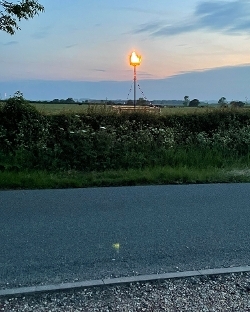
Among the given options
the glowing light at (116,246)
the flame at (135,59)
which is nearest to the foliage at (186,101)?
the flame at (135,59)

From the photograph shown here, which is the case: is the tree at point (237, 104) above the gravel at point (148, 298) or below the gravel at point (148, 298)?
above

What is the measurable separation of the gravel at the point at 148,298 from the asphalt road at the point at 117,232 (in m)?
0.34

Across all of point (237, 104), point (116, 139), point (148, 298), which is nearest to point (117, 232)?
point (148, 298)

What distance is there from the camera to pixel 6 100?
40.2 ft

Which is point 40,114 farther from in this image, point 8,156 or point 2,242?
point 2,242

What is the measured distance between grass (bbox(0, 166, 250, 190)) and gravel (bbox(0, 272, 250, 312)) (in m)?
4.61

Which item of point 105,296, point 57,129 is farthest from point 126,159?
point 105,296

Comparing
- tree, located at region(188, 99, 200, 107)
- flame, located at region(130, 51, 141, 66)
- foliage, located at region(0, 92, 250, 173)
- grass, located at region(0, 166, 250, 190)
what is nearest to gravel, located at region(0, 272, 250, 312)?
grass, located at region(0, 166, 250, 190)

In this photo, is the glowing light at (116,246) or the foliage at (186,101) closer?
the glowing light at (116,246)

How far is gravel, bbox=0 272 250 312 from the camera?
11.1 feet

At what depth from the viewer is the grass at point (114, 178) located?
819cm

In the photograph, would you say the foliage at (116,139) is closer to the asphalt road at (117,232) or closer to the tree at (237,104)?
the tree at (237,104)

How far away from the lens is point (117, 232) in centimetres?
545

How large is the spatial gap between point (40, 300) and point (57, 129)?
9.18 meters
